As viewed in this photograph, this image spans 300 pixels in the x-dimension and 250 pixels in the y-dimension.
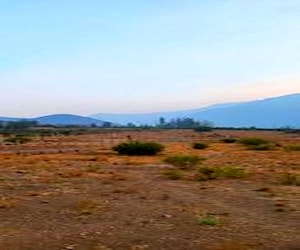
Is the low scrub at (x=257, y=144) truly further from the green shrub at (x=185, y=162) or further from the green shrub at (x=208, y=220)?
the green shrub at (x=208, y=220)

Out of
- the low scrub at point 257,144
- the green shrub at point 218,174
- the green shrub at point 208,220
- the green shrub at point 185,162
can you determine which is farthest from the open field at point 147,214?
the low scrub at point 257,144

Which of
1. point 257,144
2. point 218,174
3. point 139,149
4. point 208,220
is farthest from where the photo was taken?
point 257,144

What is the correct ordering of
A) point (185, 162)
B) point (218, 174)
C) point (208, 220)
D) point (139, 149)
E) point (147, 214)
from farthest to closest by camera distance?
point (139, 149) < point (185, 162) < point (218, 174) < point (147, 214) < point (208, 220)

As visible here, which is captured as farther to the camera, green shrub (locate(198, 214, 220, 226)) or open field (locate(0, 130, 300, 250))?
green shrub (locate(198, 214, 220, 226))

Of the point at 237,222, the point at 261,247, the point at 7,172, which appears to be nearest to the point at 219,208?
the point at 237,222

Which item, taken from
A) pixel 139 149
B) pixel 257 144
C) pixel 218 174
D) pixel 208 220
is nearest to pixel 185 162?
pixel 218 174

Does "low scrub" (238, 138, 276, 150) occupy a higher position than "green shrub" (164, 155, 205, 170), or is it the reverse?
"green shrub" (164, 155, 205, 170)

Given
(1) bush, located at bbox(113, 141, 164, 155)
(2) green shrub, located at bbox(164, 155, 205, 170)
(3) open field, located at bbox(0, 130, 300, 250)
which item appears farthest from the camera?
(1) bush, located at bbox(113, 141, 164, 155)

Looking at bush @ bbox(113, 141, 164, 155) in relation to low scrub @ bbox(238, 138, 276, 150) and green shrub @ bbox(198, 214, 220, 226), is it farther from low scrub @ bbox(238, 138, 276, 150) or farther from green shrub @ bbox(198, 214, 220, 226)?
green shrub @ bbox(198, 214, 220, 226)

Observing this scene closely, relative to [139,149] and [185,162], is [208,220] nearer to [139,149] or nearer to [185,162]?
[185,162]

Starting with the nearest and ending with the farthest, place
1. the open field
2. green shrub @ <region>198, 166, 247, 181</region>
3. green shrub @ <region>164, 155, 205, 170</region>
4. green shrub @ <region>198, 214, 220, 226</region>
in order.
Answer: the open field, green shrub @ <region>198, 214, 220, 226</region>, green shrub @ <region>198, 166, 247, 181</region>, green shrub @ <region>164, 155, 205, 170</region>

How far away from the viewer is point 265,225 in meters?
13.4

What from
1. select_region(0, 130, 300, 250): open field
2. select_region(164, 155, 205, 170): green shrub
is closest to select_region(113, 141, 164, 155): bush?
select_region(164, 155, 205, 170): green shrub

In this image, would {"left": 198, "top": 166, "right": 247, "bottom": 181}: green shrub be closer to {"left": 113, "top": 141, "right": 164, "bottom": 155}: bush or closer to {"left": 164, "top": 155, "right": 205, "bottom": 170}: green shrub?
{"left": 164, "top": 155, "right": 205, "bottom": 170}: green shrub
